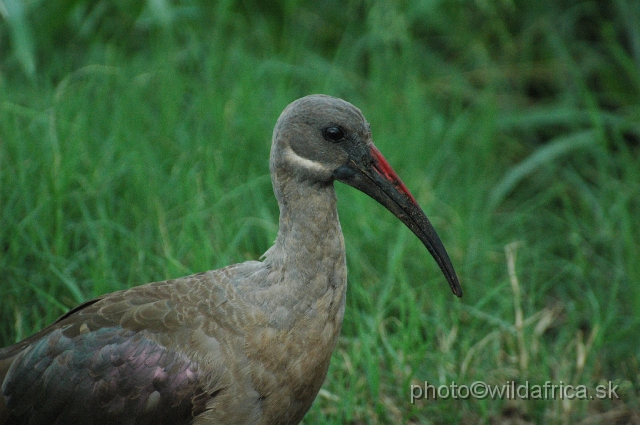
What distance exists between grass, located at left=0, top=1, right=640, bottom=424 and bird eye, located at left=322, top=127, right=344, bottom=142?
118 cm

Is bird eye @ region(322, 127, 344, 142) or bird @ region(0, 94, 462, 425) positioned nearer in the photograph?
bird @ region(0, 94, 462, 425)

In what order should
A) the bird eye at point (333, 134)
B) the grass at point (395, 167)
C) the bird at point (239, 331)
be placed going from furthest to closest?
the grass at point (395, 167) < the bird eye at point (333, 134) < the bird at point (239, 331)

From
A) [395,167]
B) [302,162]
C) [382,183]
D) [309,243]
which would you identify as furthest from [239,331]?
[395,167]

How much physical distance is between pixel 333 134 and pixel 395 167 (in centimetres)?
221

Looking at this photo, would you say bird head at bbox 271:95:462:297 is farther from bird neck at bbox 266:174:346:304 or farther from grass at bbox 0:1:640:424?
grass at bbox 0:1:640:424

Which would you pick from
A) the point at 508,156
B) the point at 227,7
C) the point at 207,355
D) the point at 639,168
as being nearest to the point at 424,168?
the point at 508,156

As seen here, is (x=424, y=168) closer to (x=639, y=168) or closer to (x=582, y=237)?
(x=582, y=237)

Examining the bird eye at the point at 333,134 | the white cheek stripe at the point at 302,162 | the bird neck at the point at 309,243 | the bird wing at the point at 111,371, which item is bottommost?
the bird wing at the point at 111,371

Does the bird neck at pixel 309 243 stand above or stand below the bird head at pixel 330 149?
below

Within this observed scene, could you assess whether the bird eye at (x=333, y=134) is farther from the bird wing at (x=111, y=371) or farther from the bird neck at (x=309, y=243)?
the bird wing at (x=111, y=371)

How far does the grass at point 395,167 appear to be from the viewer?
3998 mm

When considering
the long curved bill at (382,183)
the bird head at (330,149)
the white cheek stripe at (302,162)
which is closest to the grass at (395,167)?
the long curved bill at (382,183)

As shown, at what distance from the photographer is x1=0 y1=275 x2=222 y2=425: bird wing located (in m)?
2.95

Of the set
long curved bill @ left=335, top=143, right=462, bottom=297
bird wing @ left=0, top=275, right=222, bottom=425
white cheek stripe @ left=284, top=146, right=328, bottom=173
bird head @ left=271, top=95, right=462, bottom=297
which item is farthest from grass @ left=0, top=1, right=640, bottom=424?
white cheek stripe @ left=284, top=146, right=328, bottom=173
